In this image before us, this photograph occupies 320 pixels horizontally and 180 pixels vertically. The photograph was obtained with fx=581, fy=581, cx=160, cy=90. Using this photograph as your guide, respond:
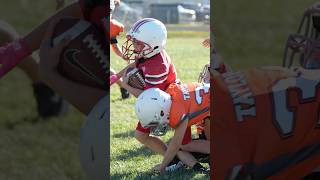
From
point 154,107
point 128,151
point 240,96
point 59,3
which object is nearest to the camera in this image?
point 59,3

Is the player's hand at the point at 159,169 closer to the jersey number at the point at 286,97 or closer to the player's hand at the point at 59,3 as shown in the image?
the jersey number at the point at 286,97

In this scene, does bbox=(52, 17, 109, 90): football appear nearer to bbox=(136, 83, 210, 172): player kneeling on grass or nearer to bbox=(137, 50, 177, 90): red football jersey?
bbox=(136, 83, 210, 172): player kneeling on grass

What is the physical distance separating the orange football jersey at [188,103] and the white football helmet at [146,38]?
30 centimetres

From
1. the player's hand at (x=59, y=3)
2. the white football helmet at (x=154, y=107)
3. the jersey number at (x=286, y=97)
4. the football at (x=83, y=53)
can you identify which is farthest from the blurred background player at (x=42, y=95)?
the white football helmet at (x=154, y=107)

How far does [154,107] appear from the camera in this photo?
3.85m

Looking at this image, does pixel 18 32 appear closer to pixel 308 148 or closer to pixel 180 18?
pixel 308 148

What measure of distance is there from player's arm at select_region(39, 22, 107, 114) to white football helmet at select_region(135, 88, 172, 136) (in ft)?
3.63

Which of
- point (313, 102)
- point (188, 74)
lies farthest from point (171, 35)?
point (313, 102)

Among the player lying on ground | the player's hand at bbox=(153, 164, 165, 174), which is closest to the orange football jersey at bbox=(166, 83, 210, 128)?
the player lying on ground

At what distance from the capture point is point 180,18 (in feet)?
77.8

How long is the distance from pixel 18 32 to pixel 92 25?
13.4 inches

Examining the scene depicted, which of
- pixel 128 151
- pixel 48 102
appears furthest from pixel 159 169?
pixel 48 102

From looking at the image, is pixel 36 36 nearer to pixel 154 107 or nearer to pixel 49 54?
pixel 49 54

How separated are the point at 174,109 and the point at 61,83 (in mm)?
1371
